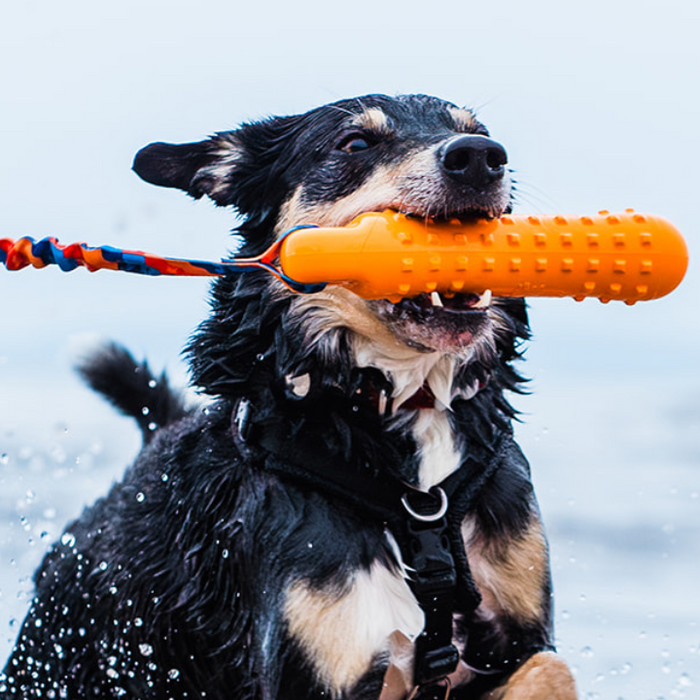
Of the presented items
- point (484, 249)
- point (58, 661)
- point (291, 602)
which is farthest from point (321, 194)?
point (58, 661)

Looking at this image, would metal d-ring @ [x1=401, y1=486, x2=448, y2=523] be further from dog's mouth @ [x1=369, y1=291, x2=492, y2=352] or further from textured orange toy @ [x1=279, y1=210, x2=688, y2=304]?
textured orange toy @ [x1=279, y1=210, x2=688, y2=304]

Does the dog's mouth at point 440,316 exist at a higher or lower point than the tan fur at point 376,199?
lower

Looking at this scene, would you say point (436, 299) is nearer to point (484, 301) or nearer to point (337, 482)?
point (484, 301)

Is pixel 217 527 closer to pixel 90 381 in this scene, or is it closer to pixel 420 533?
pixel 420 533

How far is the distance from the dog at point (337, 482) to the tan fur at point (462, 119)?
0.4 inches

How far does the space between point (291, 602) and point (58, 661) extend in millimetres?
1086

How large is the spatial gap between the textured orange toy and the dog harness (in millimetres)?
482

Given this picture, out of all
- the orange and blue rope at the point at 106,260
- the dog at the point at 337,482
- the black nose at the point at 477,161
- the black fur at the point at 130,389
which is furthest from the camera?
the black fur at the point at 130,389

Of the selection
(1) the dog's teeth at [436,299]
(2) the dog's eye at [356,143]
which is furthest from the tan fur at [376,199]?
(1) the dog's teeth at [436,299]

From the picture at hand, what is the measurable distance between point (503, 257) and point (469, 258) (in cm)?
8

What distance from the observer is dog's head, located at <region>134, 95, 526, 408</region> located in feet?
8.91

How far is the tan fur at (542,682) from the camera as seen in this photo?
2.86 metres

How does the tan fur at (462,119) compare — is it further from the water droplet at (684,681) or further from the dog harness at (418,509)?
the water droplet at (684,681)

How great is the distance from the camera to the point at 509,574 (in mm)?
3010
